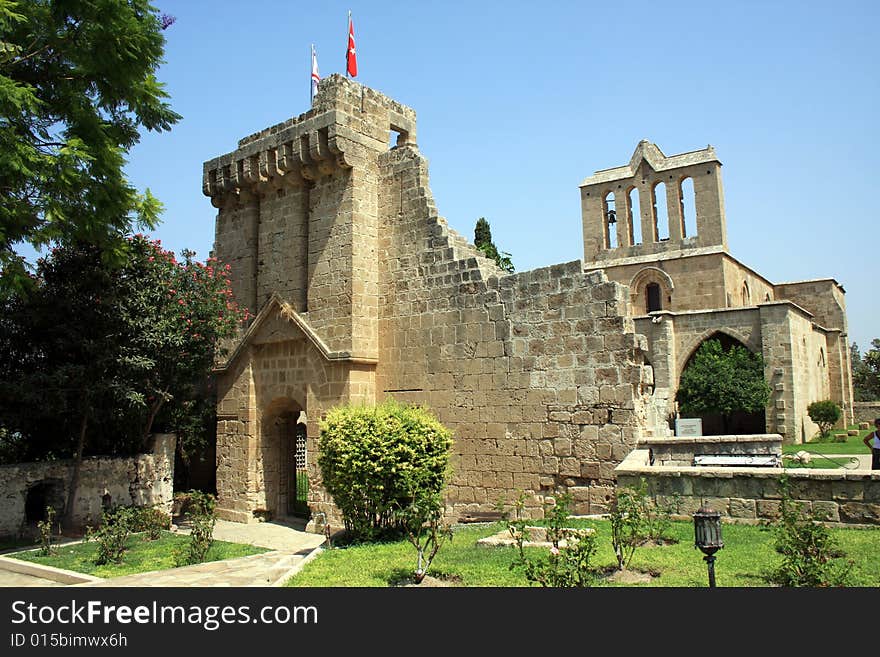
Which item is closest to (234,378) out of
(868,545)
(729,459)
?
(729,459)

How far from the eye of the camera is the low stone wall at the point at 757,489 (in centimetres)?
702

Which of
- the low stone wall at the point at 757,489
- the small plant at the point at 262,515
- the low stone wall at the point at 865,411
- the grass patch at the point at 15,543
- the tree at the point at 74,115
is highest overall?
the tree at the point at 74,115

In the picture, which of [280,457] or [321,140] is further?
[280,457]

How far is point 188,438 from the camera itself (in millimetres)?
14859

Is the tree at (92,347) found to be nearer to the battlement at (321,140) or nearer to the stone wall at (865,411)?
the battlement at (321,140)

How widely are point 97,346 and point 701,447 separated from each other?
34.4ft

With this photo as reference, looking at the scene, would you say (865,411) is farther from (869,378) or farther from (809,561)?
(809,561)

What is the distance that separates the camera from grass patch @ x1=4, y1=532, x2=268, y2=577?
9250 mm

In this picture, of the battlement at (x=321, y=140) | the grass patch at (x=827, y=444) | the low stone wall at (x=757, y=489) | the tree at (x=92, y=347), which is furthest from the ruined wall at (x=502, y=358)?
the grass patch at (x=827, y=444)

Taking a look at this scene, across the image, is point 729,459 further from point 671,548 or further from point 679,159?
point 679,159

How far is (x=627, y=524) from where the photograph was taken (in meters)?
6.54

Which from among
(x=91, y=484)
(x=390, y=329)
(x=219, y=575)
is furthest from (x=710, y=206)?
(x=219, y=575)

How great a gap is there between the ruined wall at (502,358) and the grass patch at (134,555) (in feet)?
12.6
